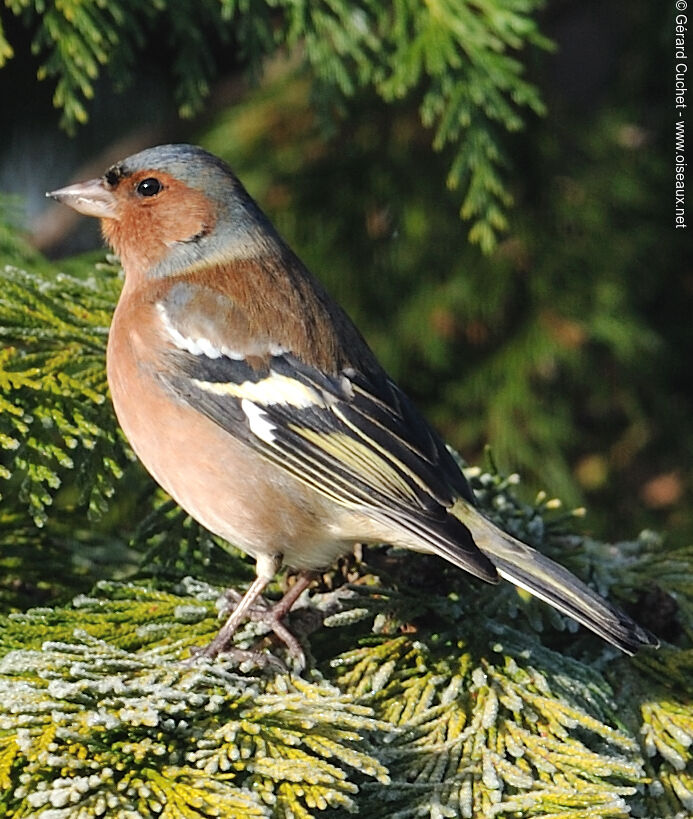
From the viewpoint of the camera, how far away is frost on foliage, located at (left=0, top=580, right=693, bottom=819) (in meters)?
1.94

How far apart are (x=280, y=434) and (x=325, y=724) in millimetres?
926

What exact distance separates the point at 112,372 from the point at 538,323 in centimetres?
237

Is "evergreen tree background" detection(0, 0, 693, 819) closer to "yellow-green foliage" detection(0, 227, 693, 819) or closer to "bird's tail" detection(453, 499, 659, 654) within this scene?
"yellow-green foliage" detection(0, 227, 693, 819)

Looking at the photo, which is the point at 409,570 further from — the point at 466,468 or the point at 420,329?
the point at 420,329

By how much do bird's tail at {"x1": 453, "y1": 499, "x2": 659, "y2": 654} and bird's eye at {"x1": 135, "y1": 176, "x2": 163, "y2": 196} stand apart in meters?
1.32

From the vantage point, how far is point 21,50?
442 cm

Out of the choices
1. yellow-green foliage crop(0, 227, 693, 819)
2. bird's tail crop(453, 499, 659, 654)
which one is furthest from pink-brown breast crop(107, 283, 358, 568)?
bird's tail crop(453, 499, 659, 654)

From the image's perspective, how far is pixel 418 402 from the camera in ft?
15.9

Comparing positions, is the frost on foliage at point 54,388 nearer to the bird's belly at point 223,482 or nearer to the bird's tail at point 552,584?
the bird's belly at point 223,482

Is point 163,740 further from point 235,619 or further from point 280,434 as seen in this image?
point 280,434

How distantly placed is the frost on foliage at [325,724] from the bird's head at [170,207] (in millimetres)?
1054

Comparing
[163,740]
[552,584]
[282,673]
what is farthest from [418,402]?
[163,740]

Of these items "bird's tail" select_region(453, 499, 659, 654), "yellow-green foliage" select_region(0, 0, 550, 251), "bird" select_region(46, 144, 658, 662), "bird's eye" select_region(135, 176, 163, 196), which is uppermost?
"yellow-green foliage" select_region(0, 0, 550, 251)

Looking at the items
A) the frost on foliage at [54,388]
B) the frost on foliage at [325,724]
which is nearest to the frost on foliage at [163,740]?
the frost on foliage at [325,724]
